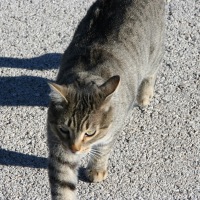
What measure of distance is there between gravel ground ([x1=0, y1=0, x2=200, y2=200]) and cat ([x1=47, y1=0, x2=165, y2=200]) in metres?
0.18

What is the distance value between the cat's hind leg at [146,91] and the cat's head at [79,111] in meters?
1.01

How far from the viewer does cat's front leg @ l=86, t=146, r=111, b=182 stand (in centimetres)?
311

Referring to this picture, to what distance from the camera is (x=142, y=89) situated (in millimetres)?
3691

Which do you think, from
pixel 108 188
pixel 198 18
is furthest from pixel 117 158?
pixel 198 18

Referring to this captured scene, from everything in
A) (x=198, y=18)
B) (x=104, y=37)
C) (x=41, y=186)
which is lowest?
(x=41, y=186)

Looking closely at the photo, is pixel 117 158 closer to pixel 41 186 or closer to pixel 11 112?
pixel 41 186

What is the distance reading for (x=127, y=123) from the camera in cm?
362

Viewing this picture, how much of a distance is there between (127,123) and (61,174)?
0.95 meters

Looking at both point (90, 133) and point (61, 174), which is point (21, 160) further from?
point (90, 133)

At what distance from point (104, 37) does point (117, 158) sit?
0.85m

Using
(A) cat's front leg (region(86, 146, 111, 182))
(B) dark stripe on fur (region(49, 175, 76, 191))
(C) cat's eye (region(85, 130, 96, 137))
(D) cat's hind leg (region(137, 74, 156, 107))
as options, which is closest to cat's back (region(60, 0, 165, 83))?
(D) cat's hind leg (region(137, 74, 156, 107))

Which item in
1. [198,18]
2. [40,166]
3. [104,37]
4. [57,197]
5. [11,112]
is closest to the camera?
[57,197]

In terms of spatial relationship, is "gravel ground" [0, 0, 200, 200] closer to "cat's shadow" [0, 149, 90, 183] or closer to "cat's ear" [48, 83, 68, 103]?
"cat's shadow" [0, 149, 90, 183]

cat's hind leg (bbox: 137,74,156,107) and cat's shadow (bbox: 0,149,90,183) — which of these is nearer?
cat's shadow (bbox: 0,149,90,183)
